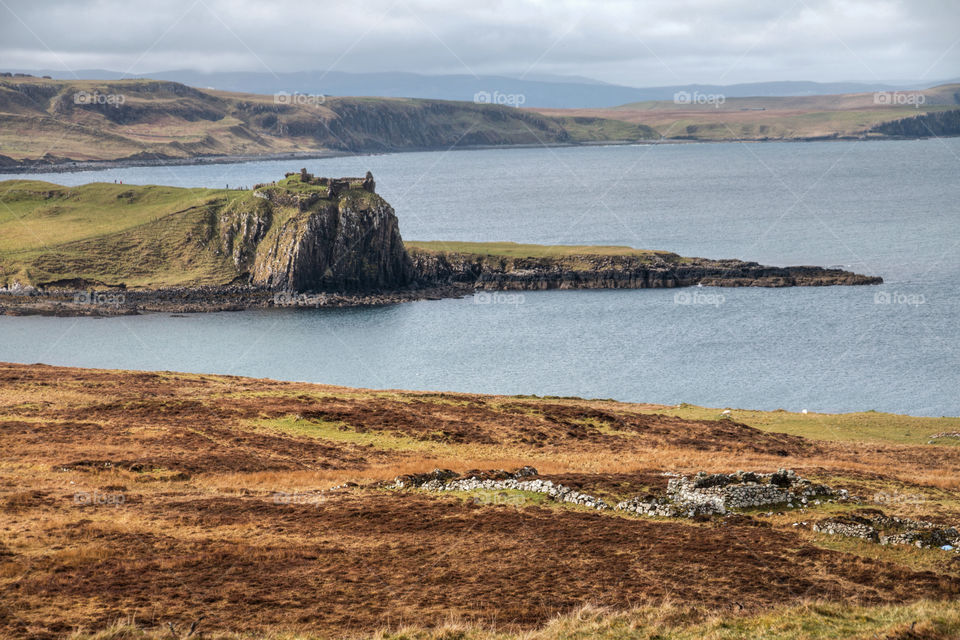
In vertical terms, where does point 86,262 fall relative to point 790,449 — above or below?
above

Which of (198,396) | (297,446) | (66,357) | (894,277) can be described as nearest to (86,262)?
(66,357)

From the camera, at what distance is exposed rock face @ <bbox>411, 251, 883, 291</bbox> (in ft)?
478

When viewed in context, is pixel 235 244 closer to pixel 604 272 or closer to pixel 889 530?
pixel 604 272

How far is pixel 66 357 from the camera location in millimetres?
110812

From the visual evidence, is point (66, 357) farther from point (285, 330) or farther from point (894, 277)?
point (894, 277)

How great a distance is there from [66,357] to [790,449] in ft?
294

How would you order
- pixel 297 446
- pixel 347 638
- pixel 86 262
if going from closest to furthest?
pixel 347 638
pixel 297 446
pixel 86 262

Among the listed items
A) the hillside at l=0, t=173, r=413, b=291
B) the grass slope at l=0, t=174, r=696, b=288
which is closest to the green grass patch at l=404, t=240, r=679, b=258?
the grass slope at l=0, t=174, r=696, b=288

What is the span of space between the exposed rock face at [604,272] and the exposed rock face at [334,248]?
10.5 meters

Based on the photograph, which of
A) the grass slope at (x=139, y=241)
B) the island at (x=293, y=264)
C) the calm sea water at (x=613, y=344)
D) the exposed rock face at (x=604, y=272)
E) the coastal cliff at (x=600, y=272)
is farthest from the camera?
the grass slope at (x=139, y=241)

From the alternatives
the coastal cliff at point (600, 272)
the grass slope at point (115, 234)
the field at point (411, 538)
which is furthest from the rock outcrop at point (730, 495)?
the grass slope at point (115, 234)

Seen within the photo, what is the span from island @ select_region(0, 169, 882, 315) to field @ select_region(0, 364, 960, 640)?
92.5m

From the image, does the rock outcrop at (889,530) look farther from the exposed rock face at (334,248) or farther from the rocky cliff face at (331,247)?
the exposed rock face at (334,248)

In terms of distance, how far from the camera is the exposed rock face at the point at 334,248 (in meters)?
145
